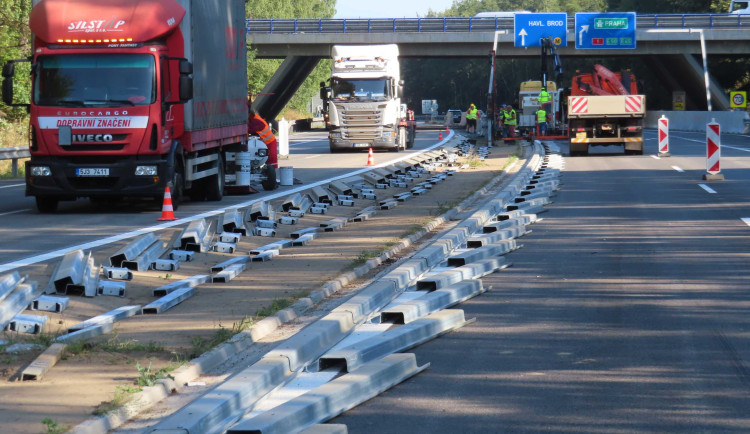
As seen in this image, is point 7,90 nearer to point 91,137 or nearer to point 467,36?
point 91,137

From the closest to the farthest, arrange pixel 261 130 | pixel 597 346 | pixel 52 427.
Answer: pixel 52 427 → pixel 597 346 → pixel 261 130

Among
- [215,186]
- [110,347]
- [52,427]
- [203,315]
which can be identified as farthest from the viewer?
[215,186]

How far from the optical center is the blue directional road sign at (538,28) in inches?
2378

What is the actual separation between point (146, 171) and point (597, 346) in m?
11.5

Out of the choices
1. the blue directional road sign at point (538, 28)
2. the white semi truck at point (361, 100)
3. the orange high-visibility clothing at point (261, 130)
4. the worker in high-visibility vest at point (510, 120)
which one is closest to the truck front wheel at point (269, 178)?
the orange high-visibility clothing at point (261, 130)

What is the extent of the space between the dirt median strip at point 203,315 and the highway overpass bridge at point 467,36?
168 feet

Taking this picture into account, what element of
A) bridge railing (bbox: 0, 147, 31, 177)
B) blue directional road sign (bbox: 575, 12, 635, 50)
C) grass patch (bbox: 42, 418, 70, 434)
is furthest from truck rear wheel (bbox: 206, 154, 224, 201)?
blue directional road sign (bbox: 575, 12, 635, 50)

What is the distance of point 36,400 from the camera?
19.3ft

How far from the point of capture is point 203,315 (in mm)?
8469

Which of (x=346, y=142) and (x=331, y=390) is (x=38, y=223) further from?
(x=346, y=142)

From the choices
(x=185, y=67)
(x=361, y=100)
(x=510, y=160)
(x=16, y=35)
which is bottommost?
(x=510, y=160)

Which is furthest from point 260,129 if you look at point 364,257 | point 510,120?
point 510,120

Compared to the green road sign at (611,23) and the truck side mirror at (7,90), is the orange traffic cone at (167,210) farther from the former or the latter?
the green road sign at (611,23)

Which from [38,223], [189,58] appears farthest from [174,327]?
→ [189,58]
